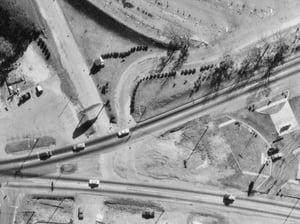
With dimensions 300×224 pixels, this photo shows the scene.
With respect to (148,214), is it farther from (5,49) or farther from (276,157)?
(5,49)

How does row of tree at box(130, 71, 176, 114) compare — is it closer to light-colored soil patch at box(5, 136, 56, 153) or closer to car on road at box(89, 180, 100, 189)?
car on road at box(89, 180, 100, 189)

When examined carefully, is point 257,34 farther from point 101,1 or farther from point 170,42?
point 101,1

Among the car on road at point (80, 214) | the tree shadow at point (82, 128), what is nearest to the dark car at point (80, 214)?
the car on road at point (80, 214)

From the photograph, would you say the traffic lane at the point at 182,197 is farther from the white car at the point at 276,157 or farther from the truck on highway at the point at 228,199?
the white car at the point at 276,157

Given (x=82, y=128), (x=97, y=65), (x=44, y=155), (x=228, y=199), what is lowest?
(x=228, y=199)

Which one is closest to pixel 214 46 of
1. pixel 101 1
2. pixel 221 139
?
pixel 221 139

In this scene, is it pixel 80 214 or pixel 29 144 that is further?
pixel 80 214

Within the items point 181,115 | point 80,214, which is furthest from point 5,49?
point 181,115
